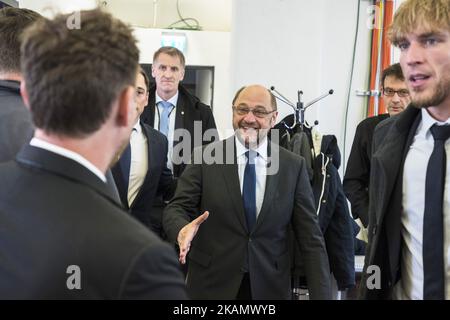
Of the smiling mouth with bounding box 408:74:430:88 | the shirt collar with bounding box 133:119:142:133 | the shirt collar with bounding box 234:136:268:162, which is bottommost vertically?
the shirt collar with bounding box 234:136:268:162

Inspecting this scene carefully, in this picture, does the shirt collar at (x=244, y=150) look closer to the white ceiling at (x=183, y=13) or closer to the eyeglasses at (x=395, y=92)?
the eyeglasses at (x=395, y=92)

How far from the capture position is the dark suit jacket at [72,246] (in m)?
0.85

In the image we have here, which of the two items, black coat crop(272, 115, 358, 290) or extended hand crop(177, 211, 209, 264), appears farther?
black coat crop(272, 115, 358, 290)

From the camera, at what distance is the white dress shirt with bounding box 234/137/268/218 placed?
231cm

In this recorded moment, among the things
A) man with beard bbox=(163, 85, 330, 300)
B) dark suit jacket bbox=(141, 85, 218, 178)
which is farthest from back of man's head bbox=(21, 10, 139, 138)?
dark suit jacket bbox=(141, 85, 218, 178)

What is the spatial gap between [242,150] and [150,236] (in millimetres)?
1510

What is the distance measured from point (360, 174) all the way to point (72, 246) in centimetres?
194

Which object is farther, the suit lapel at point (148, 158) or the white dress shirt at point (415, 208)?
the suit lapel at point (148, 158)

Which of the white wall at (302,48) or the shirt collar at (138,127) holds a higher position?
the white wall at (302,48)

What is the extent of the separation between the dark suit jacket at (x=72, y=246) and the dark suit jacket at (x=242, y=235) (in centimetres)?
125

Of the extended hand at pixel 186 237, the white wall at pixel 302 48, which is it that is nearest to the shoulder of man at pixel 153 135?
the extended hand at pixel 186 237

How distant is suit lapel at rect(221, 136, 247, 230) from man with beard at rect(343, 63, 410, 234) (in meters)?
0.56

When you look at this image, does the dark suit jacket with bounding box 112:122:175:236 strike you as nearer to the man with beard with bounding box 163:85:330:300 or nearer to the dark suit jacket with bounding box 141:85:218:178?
the man with beard with bounding box 163:85:330:300

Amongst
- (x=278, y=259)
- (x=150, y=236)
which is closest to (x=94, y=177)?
(x=150, y=236)
